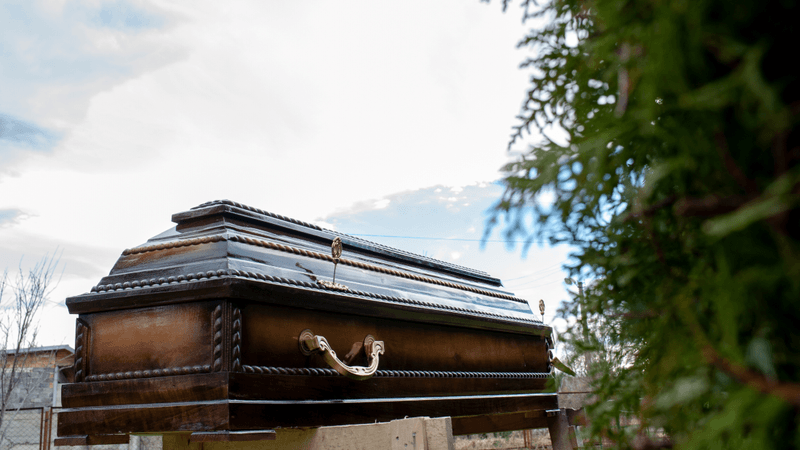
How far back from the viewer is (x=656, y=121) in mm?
828

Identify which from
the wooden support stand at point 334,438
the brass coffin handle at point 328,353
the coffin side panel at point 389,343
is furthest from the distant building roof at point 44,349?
the brass coffin handle at point 328,353

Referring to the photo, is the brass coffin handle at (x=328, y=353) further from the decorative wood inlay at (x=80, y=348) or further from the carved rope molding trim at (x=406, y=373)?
the decorative wood inlay at (x=80, y=348)

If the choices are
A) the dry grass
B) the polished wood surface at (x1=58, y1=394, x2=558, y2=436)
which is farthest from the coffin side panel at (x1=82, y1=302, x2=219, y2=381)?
the dry grass

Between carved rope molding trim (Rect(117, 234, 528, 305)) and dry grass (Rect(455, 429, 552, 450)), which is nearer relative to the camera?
carved rope molding trim (Rect(117, 234, 528, 305))

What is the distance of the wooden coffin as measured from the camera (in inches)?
79.2

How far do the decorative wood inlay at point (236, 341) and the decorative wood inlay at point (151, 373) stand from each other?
0.10 meters

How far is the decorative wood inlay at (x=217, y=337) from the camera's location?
1977 millimetres

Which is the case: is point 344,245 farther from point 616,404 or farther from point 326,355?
point 616,404

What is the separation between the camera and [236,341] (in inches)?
78.4

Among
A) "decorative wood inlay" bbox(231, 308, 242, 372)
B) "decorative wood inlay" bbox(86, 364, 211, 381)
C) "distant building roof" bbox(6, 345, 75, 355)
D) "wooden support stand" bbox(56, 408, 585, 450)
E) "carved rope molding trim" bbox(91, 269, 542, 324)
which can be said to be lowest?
"wooden support stand" bbox(56, 408, 585, 450)

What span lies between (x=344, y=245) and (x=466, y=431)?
1498mm

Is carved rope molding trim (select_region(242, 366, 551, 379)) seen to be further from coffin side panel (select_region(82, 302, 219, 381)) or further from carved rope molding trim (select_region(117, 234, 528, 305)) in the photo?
carved rope molding trim (select_region(117, 234, 528, 305))

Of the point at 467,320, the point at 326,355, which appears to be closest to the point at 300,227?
the point at 326,355

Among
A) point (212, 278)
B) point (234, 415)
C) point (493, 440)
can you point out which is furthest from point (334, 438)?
point (493, 440)
